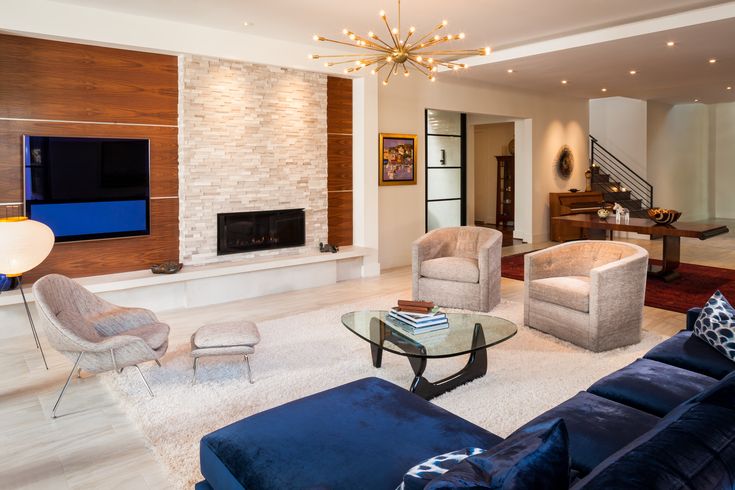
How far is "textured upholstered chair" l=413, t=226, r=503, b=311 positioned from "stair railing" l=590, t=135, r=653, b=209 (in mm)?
7429

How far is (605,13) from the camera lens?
18.2 ft

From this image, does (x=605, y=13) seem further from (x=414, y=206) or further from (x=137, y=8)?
(x=137, y=8)

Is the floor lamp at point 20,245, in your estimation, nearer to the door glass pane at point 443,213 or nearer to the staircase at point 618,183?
the door glass pane at point 443,213

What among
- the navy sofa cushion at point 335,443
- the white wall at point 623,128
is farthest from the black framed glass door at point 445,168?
the navy sofa cushion at point 335,443

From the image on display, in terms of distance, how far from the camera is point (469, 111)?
8.90m

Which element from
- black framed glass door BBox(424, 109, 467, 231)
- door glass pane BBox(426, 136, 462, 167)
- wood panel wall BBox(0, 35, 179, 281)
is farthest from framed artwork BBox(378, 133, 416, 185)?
wood panel wall BBox(0, 35, 179, 281)

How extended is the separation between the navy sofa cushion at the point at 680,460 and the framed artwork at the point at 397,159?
258 inches

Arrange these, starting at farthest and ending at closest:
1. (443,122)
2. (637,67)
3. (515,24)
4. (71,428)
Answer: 1. (443,122)
2. (637,67)
3. (515,24)
4. (71,428)

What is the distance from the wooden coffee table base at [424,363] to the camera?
3458 millimetres

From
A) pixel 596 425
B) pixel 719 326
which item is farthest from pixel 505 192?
pixel 596 425

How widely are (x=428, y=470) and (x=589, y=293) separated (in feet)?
10.8

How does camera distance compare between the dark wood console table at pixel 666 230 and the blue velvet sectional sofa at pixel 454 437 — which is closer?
the blue velvet sectional sofa at pixel 454 437

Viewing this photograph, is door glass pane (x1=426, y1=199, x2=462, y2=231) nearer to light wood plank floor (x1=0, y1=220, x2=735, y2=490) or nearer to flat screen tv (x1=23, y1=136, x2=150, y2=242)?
light wood plank floor (x1=0, y1=220, x2=735, y2=490)

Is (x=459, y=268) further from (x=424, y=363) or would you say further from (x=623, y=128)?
(x=623, y=128)
